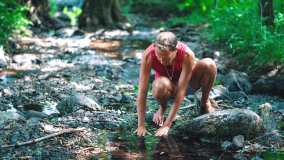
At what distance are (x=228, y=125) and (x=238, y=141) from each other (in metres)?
0.23

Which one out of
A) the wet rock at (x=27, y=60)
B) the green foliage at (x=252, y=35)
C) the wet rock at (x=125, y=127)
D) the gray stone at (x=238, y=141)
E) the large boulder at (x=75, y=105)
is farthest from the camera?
the wet rock at (x=27, y=60)

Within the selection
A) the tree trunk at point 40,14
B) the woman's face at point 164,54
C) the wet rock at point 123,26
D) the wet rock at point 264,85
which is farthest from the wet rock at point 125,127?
the tree trunk at point 40,14

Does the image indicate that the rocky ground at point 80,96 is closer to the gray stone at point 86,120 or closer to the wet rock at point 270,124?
the gray stone at point 86,120

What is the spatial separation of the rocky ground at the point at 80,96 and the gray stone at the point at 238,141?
8.7 inches

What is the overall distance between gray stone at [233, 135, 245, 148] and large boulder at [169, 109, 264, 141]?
0.13 m

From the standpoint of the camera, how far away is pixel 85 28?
11.2m

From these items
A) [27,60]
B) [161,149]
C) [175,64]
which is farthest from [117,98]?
[27,60]

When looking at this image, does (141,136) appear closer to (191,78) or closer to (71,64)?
(191,78)

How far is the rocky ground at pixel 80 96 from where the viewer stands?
2896 mm

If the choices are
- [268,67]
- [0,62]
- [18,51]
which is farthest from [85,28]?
[268,67]

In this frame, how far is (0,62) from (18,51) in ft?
4.05

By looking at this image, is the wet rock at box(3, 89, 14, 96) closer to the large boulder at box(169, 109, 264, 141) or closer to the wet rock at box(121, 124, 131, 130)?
the wet rock at box(121, 124, 131, 130)

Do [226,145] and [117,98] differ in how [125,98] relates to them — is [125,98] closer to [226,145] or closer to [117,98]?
[117,98]

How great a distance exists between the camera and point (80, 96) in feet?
12.8
